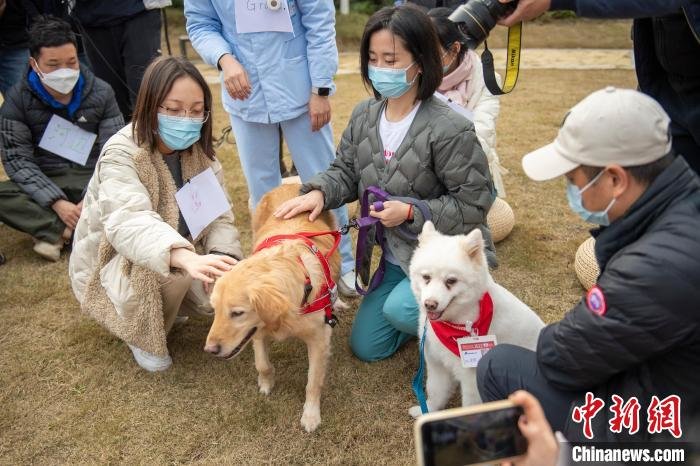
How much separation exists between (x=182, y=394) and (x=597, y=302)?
7.17 feet

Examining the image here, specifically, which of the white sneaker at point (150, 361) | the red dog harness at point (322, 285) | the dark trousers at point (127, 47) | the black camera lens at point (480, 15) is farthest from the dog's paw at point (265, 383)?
the dark trousers at point (127, 47)

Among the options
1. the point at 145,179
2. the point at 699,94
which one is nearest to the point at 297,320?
the point at 145,179

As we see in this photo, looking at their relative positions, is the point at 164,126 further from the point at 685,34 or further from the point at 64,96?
the point at 685,34

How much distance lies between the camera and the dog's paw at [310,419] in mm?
2609

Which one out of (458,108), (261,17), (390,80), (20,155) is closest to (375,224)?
(390,80)

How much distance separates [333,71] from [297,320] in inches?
64.4

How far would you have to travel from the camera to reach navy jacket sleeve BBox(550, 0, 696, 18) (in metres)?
1.87

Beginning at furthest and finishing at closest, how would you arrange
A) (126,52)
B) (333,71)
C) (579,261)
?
(126,52) < (579,261) < (333,71)

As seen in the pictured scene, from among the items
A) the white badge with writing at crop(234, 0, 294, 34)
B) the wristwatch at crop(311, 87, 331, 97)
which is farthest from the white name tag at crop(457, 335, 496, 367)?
the white badge with writing at crop(234, 0, 294, 34)

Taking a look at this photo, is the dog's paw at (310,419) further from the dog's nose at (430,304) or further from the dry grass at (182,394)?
the dog's nose at (430,304)

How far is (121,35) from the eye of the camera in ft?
15.3

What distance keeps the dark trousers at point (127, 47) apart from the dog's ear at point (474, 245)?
140 inches

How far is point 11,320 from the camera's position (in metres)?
3.48

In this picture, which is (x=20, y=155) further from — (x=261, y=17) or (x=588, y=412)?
(x=588, y=412)
